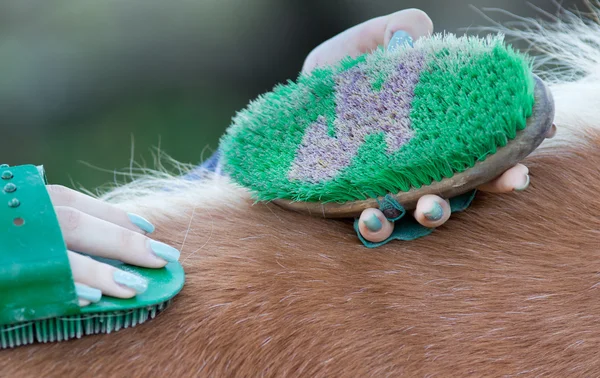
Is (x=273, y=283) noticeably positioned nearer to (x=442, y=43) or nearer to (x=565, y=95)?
(x=442, y=43)

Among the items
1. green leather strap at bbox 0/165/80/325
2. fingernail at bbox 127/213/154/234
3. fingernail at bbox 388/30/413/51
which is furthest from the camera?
fingernail at bbox 388/30/413/51

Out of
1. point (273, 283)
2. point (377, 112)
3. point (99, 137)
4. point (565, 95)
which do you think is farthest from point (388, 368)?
point (99, 137)

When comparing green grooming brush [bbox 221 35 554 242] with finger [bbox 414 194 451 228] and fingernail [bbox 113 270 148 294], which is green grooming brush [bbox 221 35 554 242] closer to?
finger [bbox 414 194 451 228]

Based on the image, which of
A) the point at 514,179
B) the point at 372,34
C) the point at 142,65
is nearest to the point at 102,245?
the point at 514,179

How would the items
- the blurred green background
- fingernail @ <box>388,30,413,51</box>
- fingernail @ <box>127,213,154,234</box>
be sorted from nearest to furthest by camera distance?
fingernail @ <box>127,213,154,234</box> < fingernail @ <box>388,30,413,51</box> < the blurred green background

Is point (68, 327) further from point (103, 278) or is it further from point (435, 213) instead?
point (435, 213)

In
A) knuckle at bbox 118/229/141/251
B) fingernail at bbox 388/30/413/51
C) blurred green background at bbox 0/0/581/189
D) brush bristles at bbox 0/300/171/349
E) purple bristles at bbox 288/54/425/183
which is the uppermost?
fingernail at bbox 388/30/413/51

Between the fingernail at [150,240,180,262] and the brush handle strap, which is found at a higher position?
the fingernail at [150,240,180,262]

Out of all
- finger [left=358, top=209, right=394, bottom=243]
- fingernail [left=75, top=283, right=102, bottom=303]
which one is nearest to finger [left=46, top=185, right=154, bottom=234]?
fingernail [left=75, top=283, right=102, bottom=303]

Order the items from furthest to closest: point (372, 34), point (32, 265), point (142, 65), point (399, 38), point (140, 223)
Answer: point (142, 65) → point (372, 34) → point (399, 38) → point (140, 223) → point (32, 265)
